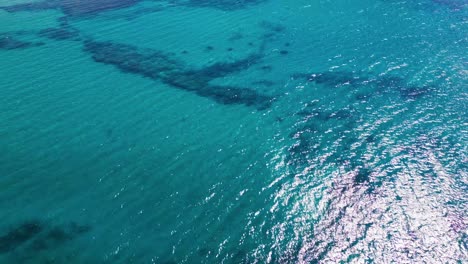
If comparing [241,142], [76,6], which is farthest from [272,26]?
[76,6]

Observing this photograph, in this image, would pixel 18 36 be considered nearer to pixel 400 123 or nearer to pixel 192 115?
pixel 192 115

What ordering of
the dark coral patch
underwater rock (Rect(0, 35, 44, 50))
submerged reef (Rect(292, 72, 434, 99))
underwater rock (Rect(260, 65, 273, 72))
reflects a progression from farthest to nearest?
underwater rock (Rect(0, 35, 44, 50)) < underwater rock (Rect(260, 65, 273, 72)) < the dark coral patch < submerged reef (Rect(292, 72, 434, 99))

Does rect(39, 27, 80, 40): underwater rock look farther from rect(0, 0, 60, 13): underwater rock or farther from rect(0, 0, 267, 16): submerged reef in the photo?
rect(0, 0, 60, 13): underwater rock

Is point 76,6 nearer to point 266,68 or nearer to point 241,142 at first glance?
point 266,68

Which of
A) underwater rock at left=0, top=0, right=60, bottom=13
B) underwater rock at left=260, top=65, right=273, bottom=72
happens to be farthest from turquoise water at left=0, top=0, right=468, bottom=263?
underwater rock at left=0, top=0, right=60, bottom=13

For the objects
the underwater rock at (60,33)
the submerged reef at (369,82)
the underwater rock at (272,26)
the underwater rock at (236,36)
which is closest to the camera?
the submerged reef at (369,82)

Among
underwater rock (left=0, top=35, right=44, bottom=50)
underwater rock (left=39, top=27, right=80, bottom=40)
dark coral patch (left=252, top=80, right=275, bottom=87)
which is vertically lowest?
underwater rock (left=0, top=35, right=44, bottom=50)

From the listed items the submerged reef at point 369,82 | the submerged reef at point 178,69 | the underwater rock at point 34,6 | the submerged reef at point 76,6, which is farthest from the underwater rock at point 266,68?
the underwater rock at point 34,6

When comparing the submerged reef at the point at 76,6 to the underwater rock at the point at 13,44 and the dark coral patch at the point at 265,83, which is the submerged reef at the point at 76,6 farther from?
the dark coral patch at the point at 265,83

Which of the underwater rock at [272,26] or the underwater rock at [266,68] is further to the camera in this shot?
the underwater rock at [272,26]
